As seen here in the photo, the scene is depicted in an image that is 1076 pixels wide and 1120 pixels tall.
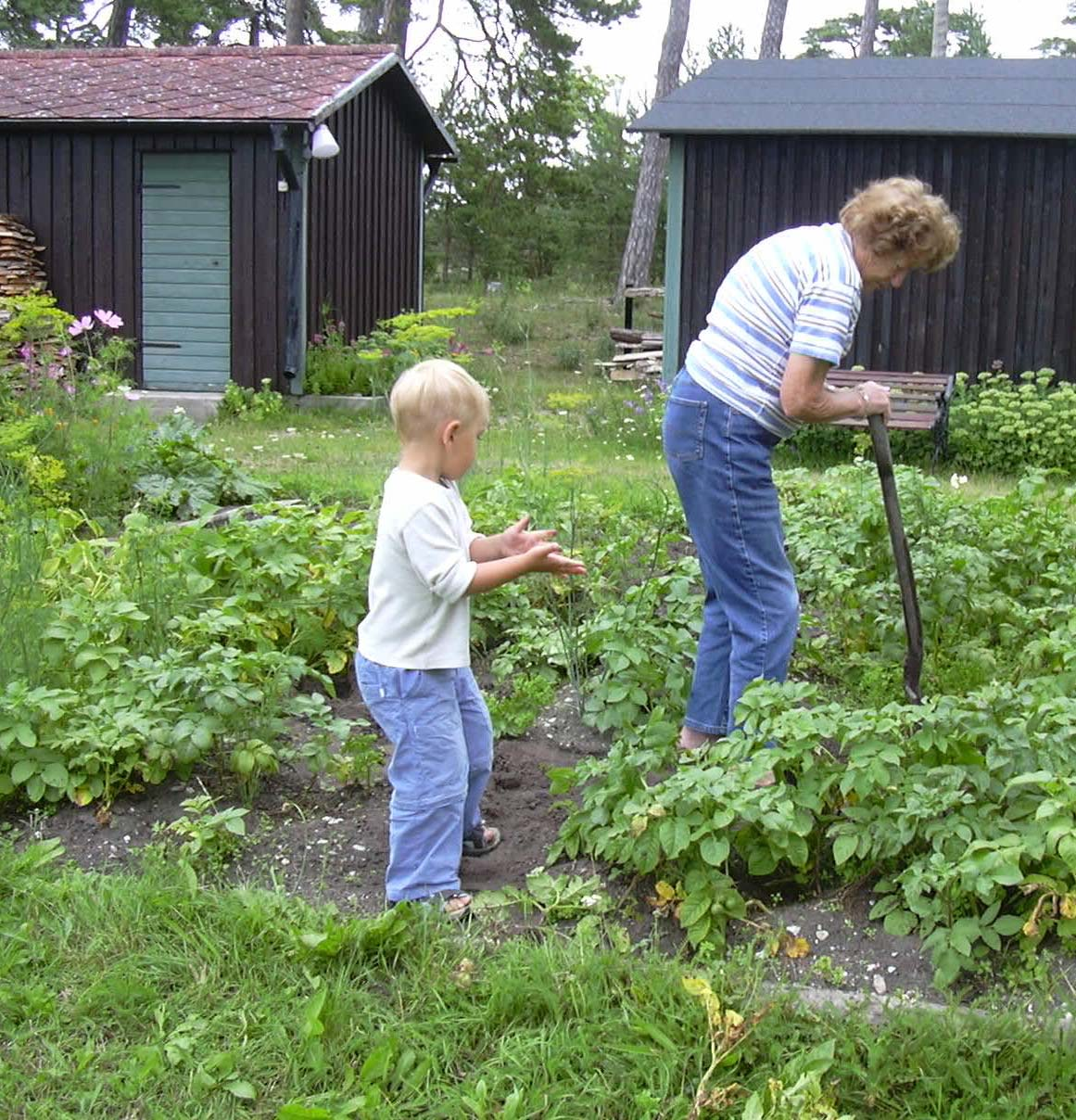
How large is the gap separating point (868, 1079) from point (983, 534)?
3.02m

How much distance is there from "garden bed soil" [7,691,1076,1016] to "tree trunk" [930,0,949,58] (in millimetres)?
23725

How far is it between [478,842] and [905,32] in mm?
38370

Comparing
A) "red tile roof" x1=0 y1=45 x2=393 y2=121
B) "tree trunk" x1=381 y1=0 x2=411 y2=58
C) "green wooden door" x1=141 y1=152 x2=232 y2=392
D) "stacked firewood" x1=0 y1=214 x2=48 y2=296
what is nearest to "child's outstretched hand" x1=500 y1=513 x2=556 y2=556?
"red tile roof" x1=0 y1=45 x2=393 y2=121

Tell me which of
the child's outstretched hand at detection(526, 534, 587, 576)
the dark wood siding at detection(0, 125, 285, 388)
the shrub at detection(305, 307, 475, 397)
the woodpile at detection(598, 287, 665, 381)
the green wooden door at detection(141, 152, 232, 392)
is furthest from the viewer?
the woodpile at detection(598, 287, 665, 381)

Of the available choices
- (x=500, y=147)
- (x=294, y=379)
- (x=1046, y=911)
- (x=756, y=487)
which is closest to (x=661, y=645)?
(x=756, y=487)

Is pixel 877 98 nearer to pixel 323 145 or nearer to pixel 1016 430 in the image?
pixel 1016 430

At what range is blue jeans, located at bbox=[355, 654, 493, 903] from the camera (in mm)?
3594

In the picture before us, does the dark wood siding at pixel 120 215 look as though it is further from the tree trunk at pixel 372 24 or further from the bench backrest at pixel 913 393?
the tree trunk at pixel 372 24

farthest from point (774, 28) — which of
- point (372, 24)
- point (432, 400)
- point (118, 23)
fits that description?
point (432, 400)

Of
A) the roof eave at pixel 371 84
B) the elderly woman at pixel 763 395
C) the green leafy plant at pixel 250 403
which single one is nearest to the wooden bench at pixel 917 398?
the green leafy plant at pixel 250 403

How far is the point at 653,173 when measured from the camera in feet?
87.1

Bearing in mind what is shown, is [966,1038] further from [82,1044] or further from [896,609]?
[896,609]

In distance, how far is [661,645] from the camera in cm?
454

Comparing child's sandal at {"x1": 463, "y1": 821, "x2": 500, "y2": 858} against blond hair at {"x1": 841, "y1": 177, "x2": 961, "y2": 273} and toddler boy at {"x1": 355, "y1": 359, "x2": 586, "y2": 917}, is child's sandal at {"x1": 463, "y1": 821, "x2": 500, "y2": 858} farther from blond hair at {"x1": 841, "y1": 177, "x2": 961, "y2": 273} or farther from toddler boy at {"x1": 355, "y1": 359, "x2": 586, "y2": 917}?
blond hair at {"x1": 841, "y1": 177, "x2": 961, "y2": 273}
